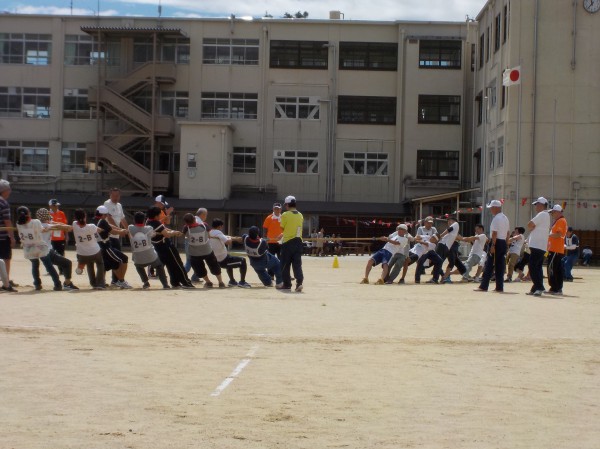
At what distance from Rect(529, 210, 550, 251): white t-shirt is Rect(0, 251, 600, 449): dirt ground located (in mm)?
3298

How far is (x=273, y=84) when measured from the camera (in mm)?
60969

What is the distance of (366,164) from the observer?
61.2m

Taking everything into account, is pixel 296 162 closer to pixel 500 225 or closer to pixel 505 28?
pixel 505 28

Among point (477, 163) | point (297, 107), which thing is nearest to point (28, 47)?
point (297, 107)

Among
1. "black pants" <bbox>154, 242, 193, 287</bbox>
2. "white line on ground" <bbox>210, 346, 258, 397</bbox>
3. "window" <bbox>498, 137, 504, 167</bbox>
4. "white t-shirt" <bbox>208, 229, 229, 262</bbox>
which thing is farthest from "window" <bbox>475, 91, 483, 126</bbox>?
"white line on ground" <bbox>210, 346, 258, 397</bbox>

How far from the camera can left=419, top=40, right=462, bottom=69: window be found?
195ft

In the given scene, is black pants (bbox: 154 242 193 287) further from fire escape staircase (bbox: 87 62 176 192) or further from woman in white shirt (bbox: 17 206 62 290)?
fire escape staircase (bbox: 87 62 176 192)

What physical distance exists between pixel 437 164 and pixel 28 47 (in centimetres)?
2652

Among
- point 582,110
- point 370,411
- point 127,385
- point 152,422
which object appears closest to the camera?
point 152,422

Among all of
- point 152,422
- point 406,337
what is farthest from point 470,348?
point 152,422

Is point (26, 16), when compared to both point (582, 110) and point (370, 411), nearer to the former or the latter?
point (582, 110)

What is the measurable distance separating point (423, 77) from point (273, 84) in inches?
362

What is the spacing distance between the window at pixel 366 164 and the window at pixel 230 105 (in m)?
6.49

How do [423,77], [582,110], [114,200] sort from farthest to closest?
[423,77] → [582,110] → [114,200]
